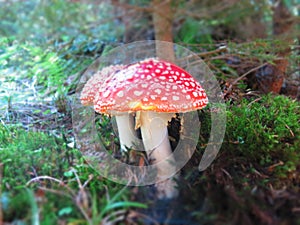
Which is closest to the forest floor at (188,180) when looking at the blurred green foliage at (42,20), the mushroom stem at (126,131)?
the mushroom stem at (126,131)

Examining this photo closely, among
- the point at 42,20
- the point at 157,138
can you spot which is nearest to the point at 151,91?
the point at 157,138

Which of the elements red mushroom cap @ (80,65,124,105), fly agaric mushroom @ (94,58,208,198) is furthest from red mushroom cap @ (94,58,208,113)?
red mushroom cap @ (80,65,124,105)

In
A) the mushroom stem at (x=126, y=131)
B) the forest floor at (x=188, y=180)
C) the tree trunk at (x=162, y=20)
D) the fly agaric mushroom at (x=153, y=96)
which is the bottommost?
the forest floor at (x=188, y=180)

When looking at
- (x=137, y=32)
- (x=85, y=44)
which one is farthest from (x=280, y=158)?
(x=137, y=32)

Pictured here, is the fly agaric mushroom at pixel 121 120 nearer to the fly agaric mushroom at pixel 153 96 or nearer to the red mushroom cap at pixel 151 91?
the fly agaric mushroom at pixel 153 96

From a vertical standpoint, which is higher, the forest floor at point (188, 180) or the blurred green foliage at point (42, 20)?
the blurred green foliage at point (42, 20)

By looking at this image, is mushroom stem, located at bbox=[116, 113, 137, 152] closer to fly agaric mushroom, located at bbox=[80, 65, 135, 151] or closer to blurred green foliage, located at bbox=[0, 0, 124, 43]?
fly agaric mushroom, located at bbox=[80, 65, 135, 151]

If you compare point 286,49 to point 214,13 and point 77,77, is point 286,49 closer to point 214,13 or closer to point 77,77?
point 214,13

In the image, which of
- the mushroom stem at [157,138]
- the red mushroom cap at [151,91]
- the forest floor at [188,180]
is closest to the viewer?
the forest floor at [188,180]
